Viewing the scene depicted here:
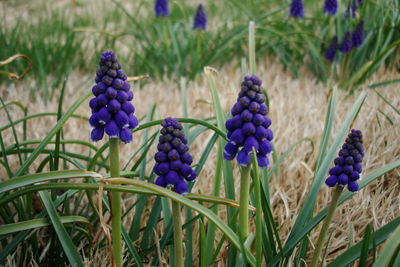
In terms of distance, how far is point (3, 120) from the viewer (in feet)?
13.5

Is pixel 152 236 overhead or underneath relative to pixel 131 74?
underneath

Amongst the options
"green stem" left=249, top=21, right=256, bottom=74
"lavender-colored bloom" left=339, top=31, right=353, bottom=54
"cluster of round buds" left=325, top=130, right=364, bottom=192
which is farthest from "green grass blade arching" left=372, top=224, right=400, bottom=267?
"lavender-colored bloom" left=339, top=31, right=353, bottom=54

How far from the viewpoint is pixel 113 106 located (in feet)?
5.64

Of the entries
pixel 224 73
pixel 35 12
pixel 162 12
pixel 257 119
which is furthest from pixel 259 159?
pixel 35 12

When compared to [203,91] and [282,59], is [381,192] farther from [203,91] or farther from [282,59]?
[282,59]

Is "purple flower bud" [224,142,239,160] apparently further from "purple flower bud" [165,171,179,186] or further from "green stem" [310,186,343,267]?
"green stem" [310,186,343,267]

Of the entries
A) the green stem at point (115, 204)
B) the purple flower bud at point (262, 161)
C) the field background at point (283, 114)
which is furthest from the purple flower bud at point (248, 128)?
the field background at point (283, 114)

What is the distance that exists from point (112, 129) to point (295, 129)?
7.60 feet

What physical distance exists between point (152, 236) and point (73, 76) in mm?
3634

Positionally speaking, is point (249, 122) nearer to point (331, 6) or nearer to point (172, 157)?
point (172, 157)

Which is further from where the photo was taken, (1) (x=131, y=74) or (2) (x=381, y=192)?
(1) (x=131, y=74)

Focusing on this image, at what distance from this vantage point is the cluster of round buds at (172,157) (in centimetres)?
169

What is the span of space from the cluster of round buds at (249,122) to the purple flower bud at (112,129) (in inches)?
18.0

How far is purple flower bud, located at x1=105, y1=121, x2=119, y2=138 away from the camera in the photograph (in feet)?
5.65
